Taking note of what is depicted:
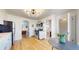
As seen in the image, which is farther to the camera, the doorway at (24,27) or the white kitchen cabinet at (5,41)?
the doorway at (24,27)

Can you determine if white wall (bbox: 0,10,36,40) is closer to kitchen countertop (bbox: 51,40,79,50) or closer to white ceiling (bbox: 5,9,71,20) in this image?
white ceiling (bbox: 5,9,71,20)

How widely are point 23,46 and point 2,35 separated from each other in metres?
0.42

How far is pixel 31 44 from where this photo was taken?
2275 millimetres

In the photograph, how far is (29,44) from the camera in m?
2.28

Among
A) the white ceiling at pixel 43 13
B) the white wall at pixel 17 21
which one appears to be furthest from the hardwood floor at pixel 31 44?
the white ceiling at pixel 43 13

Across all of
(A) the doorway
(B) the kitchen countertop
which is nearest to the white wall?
(A) the doorway

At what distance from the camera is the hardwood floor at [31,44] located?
89.2 inches

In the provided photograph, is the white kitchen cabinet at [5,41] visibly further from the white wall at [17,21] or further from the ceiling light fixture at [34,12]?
the ceiling light fixture at [34,12]
